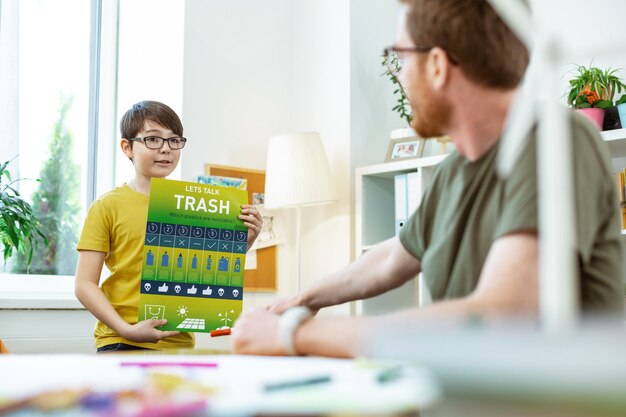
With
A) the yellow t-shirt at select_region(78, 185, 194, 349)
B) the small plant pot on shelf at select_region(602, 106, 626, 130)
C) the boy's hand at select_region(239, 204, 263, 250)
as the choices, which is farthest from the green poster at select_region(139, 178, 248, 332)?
the small plant pot on shelf at select_region(602, 106, 626, 130)

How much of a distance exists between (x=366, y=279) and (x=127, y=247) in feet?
3.23

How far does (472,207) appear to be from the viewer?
1.20 m

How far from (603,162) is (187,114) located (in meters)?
2.48

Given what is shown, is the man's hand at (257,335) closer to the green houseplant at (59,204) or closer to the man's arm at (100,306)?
the man's arm at (100,306)

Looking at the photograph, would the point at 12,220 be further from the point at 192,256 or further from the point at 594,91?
the point at 594,91

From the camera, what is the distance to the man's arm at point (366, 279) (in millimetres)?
1460

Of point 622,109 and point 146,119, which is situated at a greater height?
point 622,109

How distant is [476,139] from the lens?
48.9 inches

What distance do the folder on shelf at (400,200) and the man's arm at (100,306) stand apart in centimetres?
140

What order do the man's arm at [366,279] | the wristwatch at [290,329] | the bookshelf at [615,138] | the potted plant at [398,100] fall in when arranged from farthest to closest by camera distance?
the potted plant at [398,100] < the bookshelf at [615,138] < the man's arm at [366,279] < the wristwatch at [290,329]

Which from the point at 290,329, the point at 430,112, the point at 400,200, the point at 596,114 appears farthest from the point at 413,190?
the point at 290,329

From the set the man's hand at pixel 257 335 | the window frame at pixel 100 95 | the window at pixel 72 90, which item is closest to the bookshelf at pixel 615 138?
the window at pixel 72 90

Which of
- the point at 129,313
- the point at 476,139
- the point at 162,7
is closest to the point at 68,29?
the point at 162,7

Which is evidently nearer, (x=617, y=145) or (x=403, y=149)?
(x=617, y=145)
